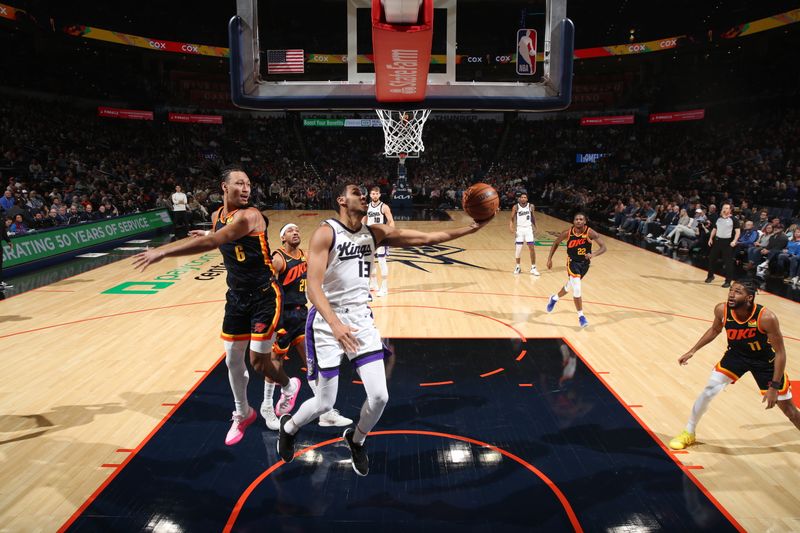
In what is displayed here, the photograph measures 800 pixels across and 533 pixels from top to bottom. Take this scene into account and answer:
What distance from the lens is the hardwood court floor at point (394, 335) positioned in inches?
165

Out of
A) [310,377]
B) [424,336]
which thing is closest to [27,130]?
[424,336]

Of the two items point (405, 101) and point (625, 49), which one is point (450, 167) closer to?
point (625, 49)

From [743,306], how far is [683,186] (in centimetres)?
2236

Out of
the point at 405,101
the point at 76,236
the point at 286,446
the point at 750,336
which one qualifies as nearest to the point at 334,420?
the point at 286,446

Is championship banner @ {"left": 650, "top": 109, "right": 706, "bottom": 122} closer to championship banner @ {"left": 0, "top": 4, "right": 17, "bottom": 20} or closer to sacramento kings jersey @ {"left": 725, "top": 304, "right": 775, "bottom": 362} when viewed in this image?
sacramento kings jersey @ {"left": 725, "top": 304, "right": 775, "bottom": 362}

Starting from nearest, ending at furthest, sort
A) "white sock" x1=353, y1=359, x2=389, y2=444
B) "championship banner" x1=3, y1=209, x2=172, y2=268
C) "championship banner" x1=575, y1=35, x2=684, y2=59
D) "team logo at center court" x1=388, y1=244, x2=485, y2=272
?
1. "white sock" x1=353, y1=359, x2=389, y2=444
2. "championship banner" x1=3, y1=209, x2=172, y2=268
3. "team logo at center court" x1=388, y1=244, x2=485, y2=272
4. "championship banner" x1=575, y1=35, x2=684, y2=59

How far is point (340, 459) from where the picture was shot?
4.42 m

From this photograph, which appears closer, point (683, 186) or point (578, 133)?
point (683, 186)

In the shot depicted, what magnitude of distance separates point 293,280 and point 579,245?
183 inches

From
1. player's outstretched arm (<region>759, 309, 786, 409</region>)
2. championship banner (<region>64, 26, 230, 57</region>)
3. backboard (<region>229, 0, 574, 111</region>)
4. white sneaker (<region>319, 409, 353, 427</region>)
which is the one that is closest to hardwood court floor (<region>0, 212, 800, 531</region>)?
player's outstretched arm (<region>759, 309, 786, 409</region>)

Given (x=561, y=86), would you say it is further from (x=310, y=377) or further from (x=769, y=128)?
(x=769, y=128)

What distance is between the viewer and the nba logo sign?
7500 millimetres

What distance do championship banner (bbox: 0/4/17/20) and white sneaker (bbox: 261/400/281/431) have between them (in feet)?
84.5

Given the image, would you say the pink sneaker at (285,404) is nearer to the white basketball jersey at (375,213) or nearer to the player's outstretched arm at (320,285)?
the player's outstretched arm at (320,285)
